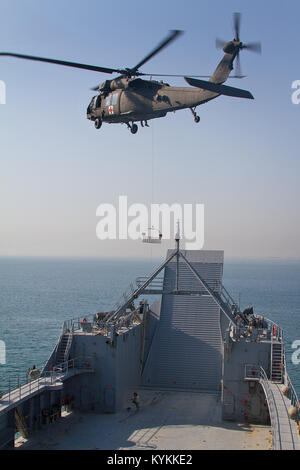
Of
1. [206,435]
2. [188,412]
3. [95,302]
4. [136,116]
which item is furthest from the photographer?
[95,302]

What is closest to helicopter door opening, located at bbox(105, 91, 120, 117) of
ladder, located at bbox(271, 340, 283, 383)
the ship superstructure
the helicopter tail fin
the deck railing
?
the helicopter tail fin

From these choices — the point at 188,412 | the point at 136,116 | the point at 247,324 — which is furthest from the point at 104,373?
the point at 136,116

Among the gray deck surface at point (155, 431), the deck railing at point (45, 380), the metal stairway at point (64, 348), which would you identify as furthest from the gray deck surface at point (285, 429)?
the metal stairway at point (64, 348)

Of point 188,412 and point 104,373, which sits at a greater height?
point 104,373

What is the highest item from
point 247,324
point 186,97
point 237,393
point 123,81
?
point 123,81

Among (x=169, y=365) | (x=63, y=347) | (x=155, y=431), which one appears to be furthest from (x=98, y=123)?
(x=155, y=431)

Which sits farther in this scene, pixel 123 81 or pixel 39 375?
pixel 123 81

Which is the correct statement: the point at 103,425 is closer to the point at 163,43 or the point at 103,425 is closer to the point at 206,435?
the point at 206,435
